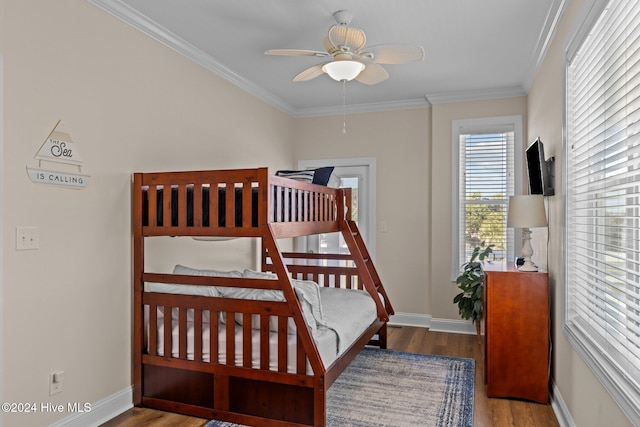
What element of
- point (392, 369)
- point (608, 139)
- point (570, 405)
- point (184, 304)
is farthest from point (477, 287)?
point (184, 304)

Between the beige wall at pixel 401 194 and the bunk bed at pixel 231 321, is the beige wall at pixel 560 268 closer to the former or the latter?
the bunk bed at pixel 231 321

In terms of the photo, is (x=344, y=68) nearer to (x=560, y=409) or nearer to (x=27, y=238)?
(x=27, y=238)

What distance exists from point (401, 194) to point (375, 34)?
7.20ft

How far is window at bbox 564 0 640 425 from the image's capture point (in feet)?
5.24

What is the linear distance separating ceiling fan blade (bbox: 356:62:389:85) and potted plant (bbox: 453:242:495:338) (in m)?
2.07

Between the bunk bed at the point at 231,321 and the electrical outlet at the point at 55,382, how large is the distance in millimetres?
520

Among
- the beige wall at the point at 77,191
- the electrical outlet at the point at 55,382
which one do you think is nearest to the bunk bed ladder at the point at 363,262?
the beige wall at the point at 77,191

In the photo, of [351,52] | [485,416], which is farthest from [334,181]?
[485,416]

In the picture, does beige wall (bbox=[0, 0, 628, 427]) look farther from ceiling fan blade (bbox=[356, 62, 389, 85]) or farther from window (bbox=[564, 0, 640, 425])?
ceiling fan blade (bbox=[356, 62, 389, 85])

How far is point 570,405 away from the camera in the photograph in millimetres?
2436

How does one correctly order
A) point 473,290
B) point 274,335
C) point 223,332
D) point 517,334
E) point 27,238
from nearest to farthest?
point 27,238, point 274,335, point 223,332, point 517,334, point 473,290

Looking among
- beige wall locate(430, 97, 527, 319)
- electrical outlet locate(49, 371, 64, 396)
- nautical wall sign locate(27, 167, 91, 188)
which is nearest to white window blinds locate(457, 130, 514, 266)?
beige wall locate(430, 97, 527, 319)

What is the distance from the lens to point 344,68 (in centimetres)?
281

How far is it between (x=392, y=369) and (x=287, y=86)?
285cm
